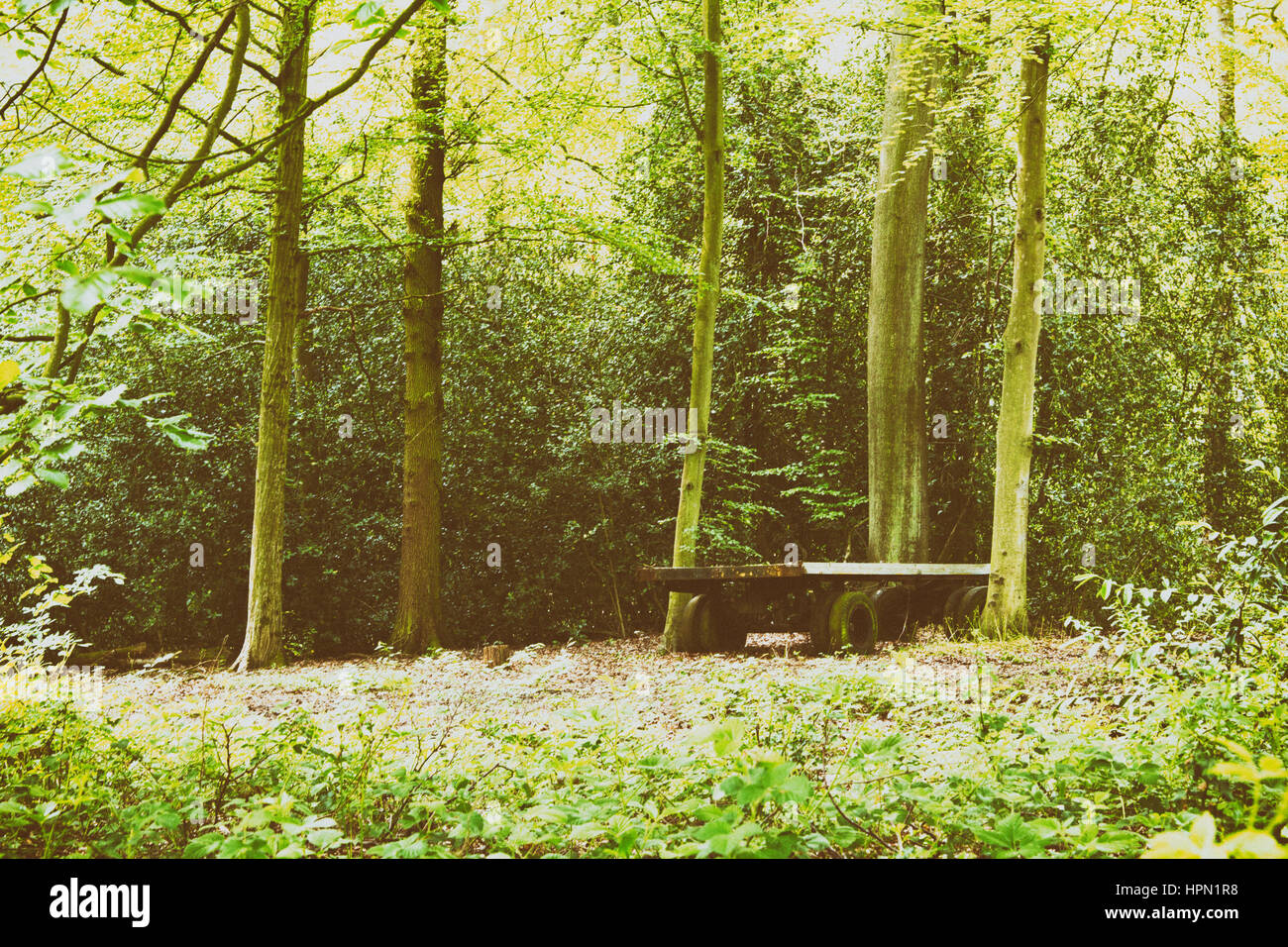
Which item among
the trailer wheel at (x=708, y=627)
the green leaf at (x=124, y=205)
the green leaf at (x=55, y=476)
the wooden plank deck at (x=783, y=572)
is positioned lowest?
the trailer wheel at (x=708, y=627)

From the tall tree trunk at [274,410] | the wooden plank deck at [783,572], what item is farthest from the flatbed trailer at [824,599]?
the tall tree trunk at [274,410]

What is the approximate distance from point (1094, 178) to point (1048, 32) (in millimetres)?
5788

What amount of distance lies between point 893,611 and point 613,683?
12.8 feet

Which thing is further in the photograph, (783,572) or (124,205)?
(783,572)

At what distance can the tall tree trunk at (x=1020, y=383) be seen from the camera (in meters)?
9.48

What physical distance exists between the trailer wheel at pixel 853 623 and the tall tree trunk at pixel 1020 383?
1151 mm

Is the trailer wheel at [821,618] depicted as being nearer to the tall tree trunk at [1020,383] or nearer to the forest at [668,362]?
the forest at [668,362]

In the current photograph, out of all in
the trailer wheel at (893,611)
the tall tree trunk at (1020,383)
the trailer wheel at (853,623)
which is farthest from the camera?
the trailer wheel at (893,611)

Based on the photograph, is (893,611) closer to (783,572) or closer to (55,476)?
(783,572)

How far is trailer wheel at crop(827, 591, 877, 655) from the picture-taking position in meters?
8.88

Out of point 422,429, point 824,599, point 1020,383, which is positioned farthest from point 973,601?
point 422,429

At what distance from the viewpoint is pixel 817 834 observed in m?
2.63

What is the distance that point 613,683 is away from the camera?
6.87m
